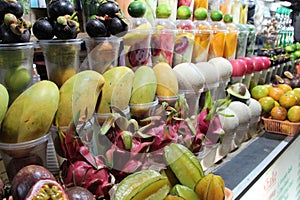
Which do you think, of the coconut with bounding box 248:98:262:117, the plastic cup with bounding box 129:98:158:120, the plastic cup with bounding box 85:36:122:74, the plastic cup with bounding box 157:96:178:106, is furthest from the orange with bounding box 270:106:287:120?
the plastic cup with bounding box 85:36:122:74

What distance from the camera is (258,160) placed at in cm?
146

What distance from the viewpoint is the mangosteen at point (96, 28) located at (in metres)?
0.98

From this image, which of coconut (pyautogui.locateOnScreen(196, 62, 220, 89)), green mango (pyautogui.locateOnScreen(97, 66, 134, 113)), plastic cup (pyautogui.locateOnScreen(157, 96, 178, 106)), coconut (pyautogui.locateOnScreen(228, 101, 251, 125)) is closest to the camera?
green mango (pyautogui.locateOnScreen(97, 66, 134, 113))

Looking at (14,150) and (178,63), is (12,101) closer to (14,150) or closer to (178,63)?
(14,150)

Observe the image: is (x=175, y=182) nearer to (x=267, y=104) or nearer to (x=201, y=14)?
(x=201, y=14)

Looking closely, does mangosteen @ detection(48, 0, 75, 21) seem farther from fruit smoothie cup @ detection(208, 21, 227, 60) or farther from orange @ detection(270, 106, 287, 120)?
orange @ detection(270, 106, 287, 120)

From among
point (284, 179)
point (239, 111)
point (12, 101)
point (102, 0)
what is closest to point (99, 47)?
point (102, 0)

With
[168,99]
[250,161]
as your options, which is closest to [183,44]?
[168,99]

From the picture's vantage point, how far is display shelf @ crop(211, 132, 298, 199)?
125cm

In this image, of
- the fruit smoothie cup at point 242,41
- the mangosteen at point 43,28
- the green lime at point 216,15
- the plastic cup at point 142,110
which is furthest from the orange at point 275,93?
the mangosteen at point 43,28

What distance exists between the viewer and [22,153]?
2.67 ft

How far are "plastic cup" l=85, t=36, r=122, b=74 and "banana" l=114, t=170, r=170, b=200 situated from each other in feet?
1.33

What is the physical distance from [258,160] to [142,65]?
719 mm

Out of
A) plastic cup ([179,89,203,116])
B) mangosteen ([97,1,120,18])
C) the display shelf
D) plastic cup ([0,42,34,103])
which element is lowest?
the display shelf
